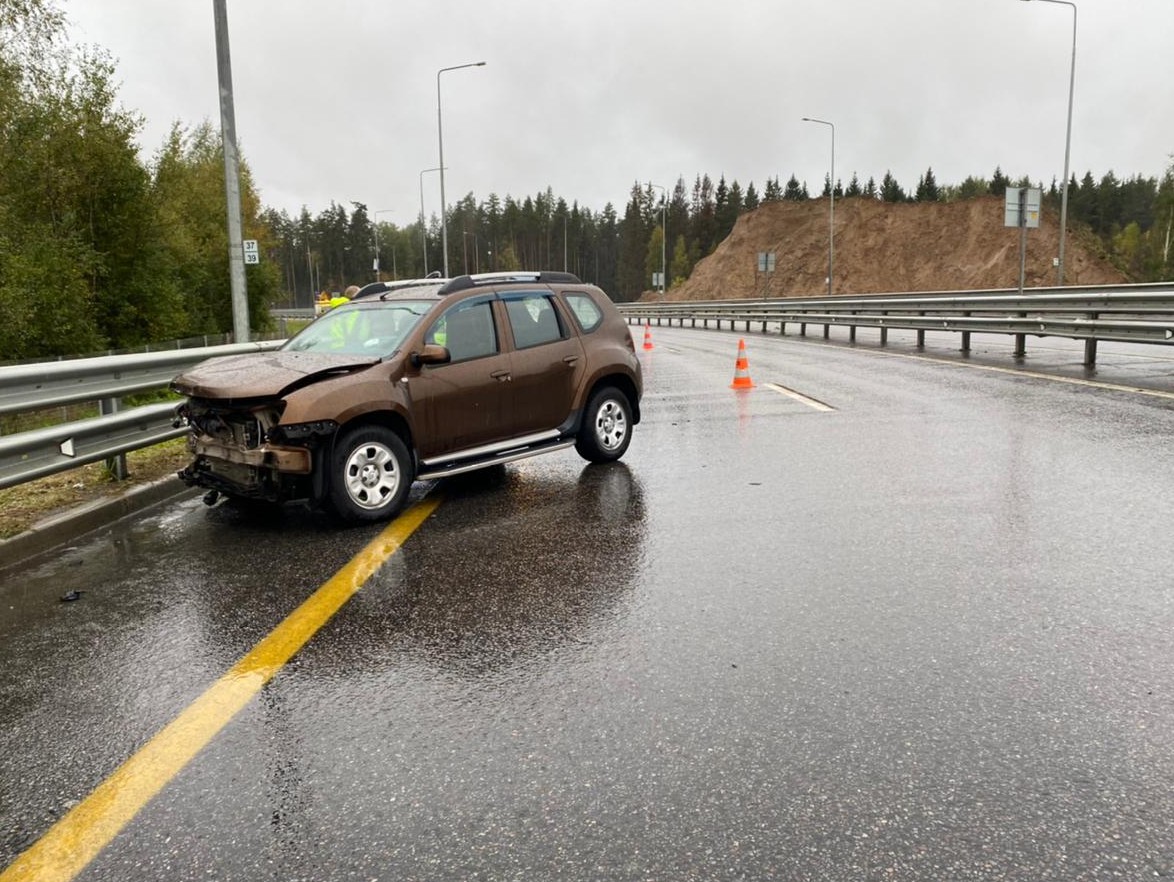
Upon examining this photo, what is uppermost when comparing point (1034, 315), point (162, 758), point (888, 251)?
point (888, 251)

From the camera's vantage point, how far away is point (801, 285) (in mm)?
82000

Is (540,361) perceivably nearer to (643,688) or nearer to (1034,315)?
(643,688)

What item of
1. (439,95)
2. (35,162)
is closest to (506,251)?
(439,95)

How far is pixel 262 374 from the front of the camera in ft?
20.1

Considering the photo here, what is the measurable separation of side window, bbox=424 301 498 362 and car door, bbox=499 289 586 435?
211mm

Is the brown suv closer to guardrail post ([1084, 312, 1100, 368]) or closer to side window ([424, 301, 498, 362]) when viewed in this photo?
side window ([424, 301, 498, 362])

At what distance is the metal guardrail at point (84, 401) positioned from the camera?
5781 millimetres

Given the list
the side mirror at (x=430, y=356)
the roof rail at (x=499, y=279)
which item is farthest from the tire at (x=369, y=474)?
the roof rail at (x=499, y=279)

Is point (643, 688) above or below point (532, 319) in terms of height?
below

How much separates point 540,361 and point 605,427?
1042mm

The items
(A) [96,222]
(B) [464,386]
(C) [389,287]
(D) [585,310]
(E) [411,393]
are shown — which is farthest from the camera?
(A) [96,222]

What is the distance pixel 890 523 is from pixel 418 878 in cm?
431

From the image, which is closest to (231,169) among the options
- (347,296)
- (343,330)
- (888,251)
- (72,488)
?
(347,296)

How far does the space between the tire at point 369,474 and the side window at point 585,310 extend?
239 cm
